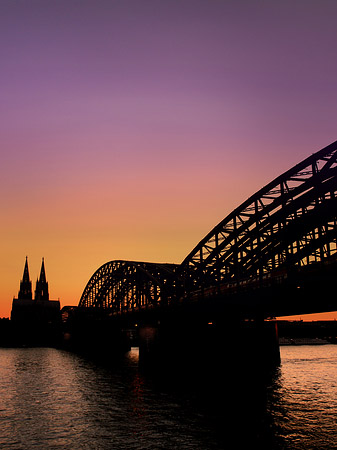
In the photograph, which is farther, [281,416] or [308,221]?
[308,221]

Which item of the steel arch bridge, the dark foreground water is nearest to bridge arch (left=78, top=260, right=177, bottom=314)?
the steel arch bridge

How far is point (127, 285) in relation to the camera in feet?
378

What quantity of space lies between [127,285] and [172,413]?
82.1 meters

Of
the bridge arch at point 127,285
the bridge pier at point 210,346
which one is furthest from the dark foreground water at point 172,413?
the bridge arch at point 127,285

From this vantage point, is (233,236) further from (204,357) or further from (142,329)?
(142,329)

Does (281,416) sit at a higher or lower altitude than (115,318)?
lower

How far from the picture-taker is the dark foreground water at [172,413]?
2588cm

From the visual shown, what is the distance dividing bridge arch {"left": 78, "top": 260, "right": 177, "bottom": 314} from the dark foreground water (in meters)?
31.9

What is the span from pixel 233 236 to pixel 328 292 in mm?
18912

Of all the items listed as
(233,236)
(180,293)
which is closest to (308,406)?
(233,236)

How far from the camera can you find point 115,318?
104125mm

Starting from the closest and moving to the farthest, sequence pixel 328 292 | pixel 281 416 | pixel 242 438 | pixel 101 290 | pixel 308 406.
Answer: pixel 242 438 < pixel 281 416 < pixel 308 406 < pixel 328 292 < pixel 101 290

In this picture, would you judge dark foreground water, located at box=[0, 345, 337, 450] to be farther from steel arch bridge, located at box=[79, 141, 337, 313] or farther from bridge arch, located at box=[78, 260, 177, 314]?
bridge arch, located at box=[78, 260, 177, 314]

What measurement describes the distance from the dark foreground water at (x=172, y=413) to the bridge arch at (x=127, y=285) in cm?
3187
